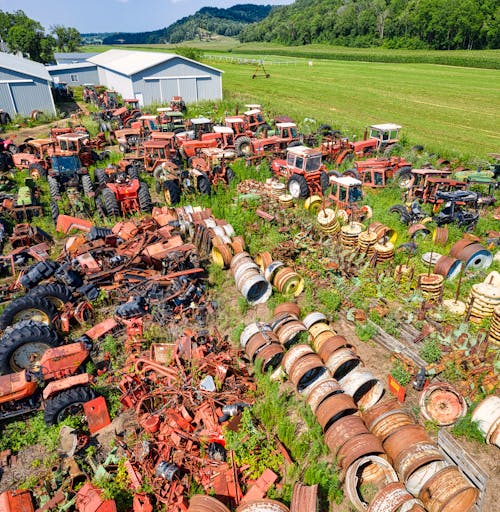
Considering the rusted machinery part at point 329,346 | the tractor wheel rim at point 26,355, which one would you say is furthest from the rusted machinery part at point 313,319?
the tractor wheel rim at point 26,355

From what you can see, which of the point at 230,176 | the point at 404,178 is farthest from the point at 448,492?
the point at 230,176

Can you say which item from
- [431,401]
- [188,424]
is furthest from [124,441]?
[431,401]

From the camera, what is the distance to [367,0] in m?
95.9

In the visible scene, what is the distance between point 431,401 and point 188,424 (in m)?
4.22

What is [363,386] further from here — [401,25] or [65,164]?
[401,25]

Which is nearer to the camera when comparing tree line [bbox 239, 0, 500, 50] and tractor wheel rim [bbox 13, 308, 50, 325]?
tractor wheel rim [bbox 13, 308, 50, 325]

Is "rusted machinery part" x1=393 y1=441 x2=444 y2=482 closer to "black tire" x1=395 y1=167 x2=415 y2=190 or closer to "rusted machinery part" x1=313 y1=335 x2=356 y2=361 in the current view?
"rusted machinery part" x1=313 y1=335 x2=356 y2=361

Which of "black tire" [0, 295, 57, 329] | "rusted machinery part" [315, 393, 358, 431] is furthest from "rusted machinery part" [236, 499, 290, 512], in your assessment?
"black tire" [0, 295, 57, 329]

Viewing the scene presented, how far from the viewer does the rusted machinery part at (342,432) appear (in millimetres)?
5785

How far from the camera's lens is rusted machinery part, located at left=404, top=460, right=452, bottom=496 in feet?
17.8

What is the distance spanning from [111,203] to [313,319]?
8.82 metres

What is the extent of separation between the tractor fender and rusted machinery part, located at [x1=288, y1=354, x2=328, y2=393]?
365 cm

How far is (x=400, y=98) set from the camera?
36.9 metres

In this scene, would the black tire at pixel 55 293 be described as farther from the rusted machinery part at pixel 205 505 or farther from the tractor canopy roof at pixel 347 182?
the tractor canopy roof at pixel 347 182
